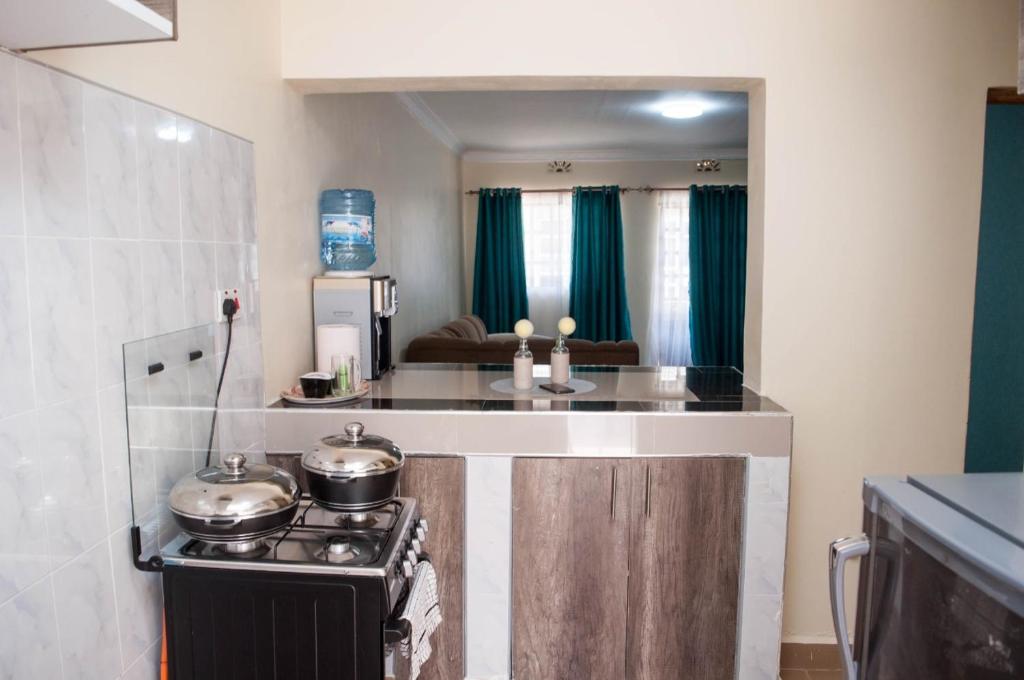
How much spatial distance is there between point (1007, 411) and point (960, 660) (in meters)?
2.75

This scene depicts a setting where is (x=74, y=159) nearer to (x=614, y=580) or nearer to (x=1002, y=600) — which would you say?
(x=1002, y=600)

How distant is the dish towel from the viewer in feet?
5.48

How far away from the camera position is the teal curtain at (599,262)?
7605 millimetres

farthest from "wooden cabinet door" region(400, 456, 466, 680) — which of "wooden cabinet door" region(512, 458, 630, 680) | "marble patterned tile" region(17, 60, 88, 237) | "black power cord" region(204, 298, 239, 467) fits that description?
"marble patterned tile" region(17, 60, 88, 237)

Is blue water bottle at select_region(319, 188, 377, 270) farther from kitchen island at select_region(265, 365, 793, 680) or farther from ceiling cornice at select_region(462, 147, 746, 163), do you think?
ceiling cornice at select_region(462, 147, 746, 163)

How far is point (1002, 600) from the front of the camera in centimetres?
79

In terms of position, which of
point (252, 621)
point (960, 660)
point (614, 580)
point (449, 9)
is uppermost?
point (449, 9)

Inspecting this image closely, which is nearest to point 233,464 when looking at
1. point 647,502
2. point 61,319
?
point 61,319

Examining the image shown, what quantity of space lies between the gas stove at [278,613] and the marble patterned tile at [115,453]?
0.13m

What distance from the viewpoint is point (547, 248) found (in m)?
7.76

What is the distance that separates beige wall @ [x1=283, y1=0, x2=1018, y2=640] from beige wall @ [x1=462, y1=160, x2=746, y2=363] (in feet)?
17.2

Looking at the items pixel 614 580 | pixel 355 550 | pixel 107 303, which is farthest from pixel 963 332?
pixel 107 303

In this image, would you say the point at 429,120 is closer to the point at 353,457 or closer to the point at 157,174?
the point at 157,174

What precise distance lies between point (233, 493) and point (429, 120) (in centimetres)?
438
